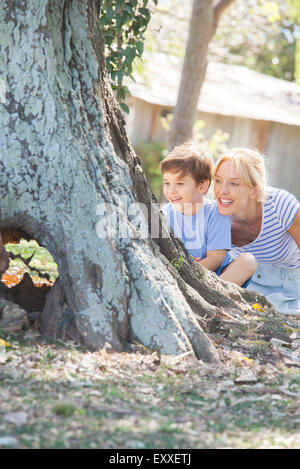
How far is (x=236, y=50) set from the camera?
1106 inches

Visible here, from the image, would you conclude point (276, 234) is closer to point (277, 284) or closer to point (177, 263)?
point (277, 284)

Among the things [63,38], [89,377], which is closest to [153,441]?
[89,377]

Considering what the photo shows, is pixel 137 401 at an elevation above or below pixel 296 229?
below

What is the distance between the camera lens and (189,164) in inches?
219

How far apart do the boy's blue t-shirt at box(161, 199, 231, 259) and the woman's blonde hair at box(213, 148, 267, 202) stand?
40 cm

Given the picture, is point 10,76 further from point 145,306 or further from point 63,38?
point 145,306

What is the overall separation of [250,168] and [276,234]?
0.68m

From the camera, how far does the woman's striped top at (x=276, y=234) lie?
579cm

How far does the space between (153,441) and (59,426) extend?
14.8 inches

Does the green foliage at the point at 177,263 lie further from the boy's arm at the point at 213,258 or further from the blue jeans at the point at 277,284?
the blue jeans at the point at 277,284

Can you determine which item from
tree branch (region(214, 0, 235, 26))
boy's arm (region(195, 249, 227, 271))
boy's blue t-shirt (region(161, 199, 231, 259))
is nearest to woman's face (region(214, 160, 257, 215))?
boy's blue t-shirt (region(161, 199, 231, 259))

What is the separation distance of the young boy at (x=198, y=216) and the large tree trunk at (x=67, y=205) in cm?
174

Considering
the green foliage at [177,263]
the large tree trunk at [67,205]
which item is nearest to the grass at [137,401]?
the large tree trunk at [67,205]

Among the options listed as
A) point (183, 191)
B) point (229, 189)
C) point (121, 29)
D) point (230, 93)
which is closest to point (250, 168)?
point (229, 189)
